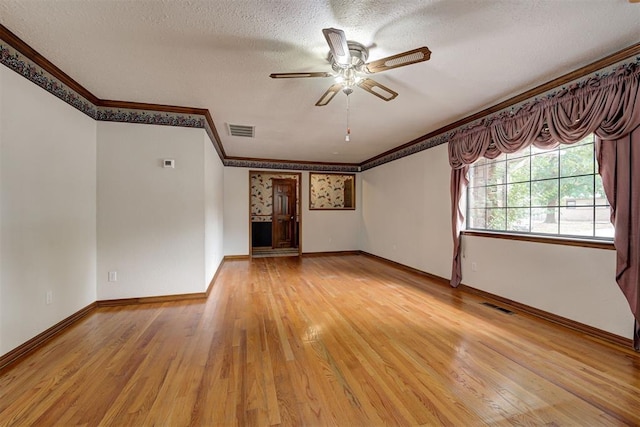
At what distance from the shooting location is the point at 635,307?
213cm

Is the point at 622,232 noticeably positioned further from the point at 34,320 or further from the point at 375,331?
the point at 34,320

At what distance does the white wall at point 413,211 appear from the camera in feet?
14.0

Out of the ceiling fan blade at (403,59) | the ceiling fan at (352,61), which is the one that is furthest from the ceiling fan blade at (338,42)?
the ceiling fan blade at (403,59)

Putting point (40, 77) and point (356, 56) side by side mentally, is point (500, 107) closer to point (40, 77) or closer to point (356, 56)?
point (356, 56)

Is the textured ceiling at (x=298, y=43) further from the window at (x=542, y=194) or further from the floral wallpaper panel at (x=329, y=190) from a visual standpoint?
the floral wallpaper panel at (x=329, y=190)

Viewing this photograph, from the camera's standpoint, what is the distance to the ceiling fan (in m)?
1.68

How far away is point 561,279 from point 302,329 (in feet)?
8.78

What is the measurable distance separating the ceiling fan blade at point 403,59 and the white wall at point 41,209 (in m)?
2.80

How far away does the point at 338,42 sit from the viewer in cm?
168

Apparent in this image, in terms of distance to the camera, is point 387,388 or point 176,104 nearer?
point 387,388

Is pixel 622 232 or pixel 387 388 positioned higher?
pixel 622 232

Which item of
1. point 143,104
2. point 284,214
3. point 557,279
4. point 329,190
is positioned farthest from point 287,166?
point 557,279

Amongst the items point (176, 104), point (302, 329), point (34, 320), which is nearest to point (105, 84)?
point (176, 104)

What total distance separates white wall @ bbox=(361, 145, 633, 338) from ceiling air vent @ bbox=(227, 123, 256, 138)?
2.96 meters
